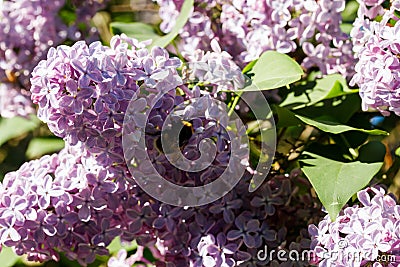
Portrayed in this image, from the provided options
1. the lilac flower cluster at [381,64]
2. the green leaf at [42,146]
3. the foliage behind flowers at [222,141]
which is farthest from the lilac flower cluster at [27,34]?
the lilac flower cluster at [381,64]

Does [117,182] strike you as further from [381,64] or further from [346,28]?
[346,28]

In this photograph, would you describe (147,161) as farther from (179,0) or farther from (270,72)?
(179,0)

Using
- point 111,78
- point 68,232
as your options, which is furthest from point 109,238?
point 111,78

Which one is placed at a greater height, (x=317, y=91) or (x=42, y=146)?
(x=317, y=91)

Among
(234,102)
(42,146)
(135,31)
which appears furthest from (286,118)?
(42,146)

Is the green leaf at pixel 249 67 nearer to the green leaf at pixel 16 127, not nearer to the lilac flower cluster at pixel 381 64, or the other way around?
the lilac flower cluster at pixel 381 64

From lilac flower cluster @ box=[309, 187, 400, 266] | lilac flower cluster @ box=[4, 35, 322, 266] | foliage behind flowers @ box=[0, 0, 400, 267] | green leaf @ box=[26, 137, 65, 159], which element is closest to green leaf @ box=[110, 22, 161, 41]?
foliage behind flowers @ box=[0, 0, 400, 267]
